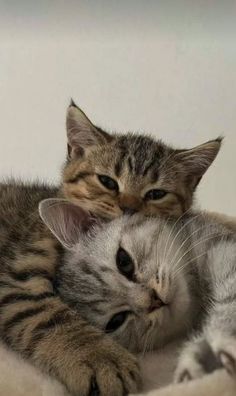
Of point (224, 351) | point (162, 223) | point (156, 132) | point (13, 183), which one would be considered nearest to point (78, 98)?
point (156, 132)

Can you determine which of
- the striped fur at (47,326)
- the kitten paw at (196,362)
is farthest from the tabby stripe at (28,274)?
the kitten paw at (196,362)

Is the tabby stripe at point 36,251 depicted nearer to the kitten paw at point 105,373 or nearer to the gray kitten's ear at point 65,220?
the gray kitten's ear at point 65,220

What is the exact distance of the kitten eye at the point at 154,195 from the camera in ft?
4.28

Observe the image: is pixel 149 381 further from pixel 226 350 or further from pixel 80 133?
pixel 80 133

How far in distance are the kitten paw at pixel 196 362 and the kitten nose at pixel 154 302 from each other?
10cm

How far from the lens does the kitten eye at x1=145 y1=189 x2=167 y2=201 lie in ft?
4.28

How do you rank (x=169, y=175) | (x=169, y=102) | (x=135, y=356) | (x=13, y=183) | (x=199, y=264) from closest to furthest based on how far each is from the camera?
(x=135, y=356), (x=199, y=264), (x=169, y=175), (x=13, y=183), (x=169, y=102)

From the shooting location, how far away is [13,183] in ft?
5.37

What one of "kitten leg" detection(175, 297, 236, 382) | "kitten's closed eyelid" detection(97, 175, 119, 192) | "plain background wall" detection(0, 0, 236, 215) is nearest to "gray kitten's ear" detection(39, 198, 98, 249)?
"kitten's closed eyelid" detection(97, 175, 119, 192)

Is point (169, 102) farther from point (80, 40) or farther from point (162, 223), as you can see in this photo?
point (162, 223)

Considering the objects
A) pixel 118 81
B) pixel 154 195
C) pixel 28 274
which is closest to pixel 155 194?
pixel 154 195

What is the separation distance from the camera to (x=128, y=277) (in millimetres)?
1055

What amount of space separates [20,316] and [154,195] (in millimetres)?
413

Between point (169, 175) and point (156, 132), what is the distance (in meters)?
0.70
